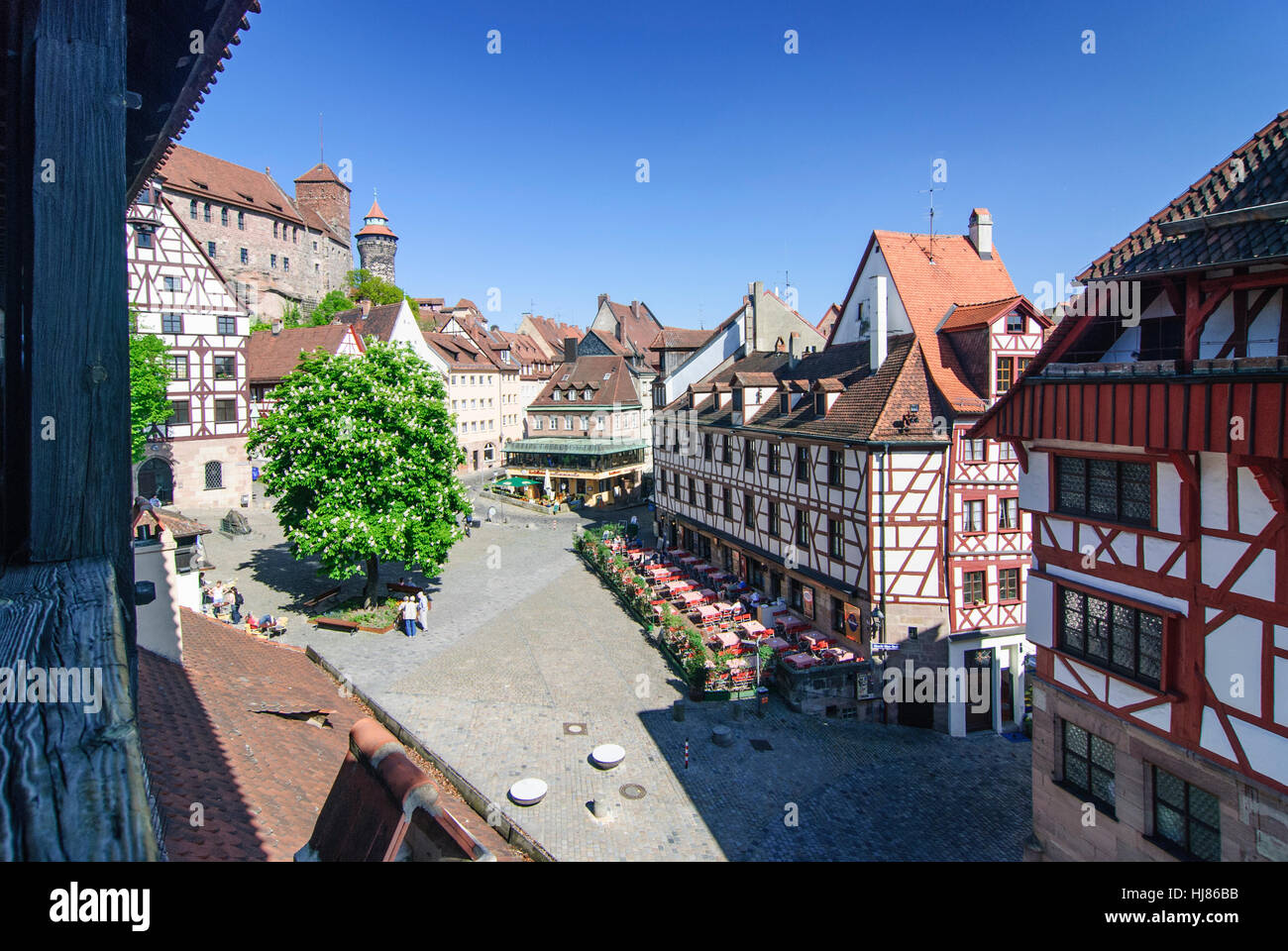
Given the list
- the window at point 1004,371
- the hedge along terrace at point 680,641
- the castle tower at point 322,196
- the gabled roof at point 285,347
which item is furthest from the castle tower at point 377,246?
the window at point 1004,371

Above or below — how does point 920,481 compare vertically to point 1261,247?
below

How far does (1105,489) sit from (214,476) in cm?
4382

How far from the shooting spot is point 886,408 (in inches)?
866

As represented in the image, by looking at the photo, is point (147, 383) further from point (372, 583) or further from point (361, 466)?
point (372, 583)

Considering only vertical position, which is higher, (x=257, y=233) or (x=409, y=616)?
(x=257, y=233)

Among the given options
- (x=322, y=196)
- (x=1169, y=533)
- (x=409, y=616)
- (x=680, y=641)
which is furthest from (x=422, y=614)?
(x=322, y=196)

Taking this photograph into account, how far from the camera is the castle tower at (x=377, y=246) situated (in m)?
94.2

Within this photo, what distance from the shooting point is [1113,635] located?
11312 mm

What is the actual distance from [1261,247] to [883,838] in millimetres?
11567

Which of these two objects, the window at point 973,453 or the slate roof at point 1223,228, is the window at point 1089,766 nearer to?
the slate roof at point 1223,228

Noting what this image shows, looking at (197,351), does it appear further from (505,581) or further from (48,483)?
(48,483)

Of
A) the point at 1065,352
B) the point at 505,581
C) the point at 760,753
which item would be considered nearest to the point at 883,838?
the point at 760,753

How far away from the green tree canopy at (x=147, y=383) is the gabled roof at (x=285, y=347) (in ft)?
29.3

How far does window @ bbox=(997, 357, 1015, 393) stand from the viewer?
72.4 ft
